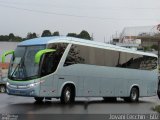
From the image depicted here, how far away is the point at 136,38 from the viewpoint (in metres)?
97.6

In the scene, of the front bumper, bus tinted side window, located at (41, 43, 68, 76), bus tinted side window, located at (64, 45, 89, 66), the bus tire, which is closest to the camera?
the front bumper

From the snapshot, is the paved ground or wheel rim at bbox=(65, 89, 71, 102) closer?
the paved ground

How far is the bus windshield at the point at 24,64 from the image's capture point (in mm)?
19766

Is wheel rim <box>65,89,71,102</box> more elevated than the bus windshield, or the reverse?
the bus windshield

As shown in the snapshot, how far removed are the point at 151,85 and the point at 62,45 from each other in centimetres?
905

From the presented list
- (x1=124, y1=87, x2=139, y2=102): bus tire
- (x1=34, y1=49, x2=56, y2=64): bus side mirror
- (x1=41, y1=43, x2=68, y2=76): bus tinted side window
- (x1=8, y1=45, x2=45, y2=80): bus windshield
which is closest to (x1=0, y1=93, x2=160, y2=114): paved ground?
(x1=8, y1=45, x2=45, y2=80): bus windshield

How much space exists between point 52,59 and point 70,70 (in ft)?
4.03

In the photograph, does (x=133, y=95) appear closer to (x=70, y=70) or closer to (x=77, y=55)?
(x=77, y=55)

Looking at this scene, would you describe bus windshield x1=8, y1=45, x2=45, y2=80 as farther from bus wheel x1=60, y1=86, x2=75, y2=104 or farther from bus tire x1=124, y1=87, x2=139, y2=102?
bus tire x1=124, y1=87, x2=139, y2=102

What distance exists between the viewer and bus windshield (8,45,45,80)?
19.8 metres

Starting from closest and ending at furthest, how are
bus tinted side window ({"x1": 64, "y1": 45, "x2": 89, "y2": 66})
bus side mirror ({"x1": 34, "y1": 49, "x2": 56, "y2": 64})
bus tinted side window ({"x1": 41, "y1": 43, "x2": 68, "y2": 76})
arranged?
bus side mirror ({"x1": 34, "y1": 49, "x2": 56, "y2": 64}) → bus tinted side window ({"x1": 41, "y1": 43, "x2": 68, "y2": 76}) → bus tinted side window ({"x1": 64, "y1": 45, "x2": 89, "y2": 66})

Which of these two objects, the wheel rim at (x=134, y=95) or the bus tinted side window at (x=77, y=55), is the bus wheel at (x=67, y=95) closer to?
the bus tinted side window at (x=77, y=55)

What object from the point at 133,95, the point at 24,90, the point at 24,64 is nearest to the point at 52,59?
the point at 24,64

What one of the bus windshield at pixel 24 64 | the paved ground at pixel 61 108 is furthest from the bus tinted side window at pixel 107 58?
the paved ground at pixel 61 108
